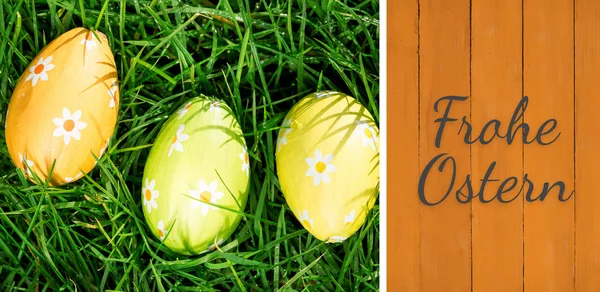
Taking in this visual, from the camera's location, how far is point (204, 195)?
0.69m

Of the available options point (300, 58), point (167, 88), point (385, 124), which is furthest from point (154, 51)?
point (385, 124)

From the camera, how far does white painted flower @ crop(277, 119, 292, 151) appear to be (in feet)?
2.39

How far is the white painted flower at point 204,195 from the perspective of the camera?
2.25ft

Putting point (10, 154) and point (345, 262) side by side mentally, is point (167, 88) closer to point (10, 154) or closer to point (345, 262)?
point (10, 154)

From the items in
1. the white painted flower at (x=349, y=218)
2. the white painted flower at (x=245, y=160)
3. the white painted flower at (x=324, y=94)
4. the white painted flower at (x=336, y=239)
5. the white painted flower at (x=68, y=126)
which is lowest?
the white painted flower at (x=336, y=239)

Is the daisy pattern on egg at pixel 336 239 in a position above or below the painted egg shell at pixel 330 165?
below
